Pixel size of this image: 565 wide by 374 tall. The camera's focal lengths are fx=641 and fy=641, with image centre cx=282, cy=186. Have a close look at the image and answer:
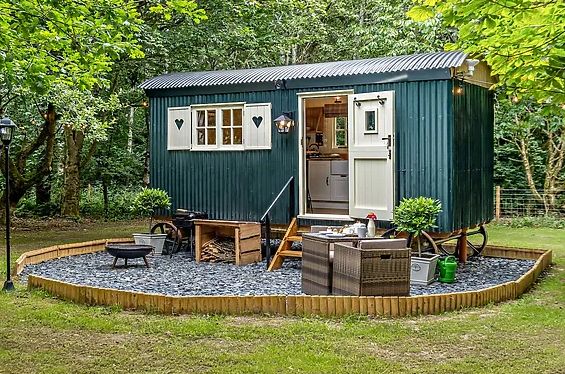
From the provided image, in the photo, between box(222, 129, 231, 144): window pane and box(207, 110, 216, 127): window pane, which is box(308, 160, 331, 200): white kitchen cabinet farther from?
box(207, 110, 216, 127): window pane

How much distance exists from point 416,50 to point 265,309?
914 cm

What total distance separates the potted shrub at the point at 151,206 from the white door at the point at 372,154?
3.09m

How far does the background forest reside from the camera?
6.81 metres

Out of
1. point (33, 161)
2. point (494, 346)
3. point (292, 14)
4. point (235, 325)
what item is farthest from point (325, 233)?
point (33, 161)

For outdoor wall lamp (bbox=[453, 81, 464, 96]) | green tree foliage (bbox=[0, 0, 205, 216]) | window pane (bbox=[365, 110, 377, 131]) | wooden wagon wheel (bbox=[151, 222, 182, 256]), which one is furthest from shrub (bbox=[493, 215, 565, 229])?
green tree foliage (bbox=[0, 0, 205, 216])

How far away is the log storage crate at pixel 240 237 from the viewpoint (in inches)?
337

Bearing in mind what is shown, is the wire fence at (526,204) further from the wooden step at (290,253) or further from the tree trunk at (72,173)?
the tree trunk at (72,173)

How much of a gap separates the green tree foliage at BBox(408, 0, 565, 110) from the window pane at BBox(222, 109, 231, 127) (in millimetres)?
3642

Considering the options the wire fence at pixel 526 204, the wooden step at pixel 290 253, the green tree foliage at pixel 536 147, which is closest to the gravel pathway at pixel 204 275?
the wooden step at pixel 290 253

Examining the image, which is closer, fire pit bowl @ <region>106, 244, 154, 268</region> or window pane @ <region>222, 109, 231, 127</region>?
fire pit bowl @ <region>106, 244, 154, 268</region>

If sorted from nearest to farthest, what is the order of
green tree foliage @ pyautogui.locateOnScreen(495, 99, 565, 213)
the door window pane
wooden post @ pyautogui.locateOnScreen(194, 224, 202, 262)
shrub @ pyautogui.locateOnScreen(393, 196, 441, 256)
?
shrub @ pyautogui.locateOnScreen(393, 196, 441, 256), wooden post @ pyautogui.locateOnScreen(194, 224, 202, 262), the door window pane, green tree foliage @ pyautogui.locateOnScreen(495, 99, 565, 213)

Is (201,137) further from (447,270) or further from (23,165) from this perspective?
(23,165)

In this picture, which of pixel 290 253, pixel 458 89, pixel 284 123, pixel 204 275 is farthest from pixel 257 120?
pixel 458 89

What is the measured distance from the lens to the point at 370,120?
316 inches
